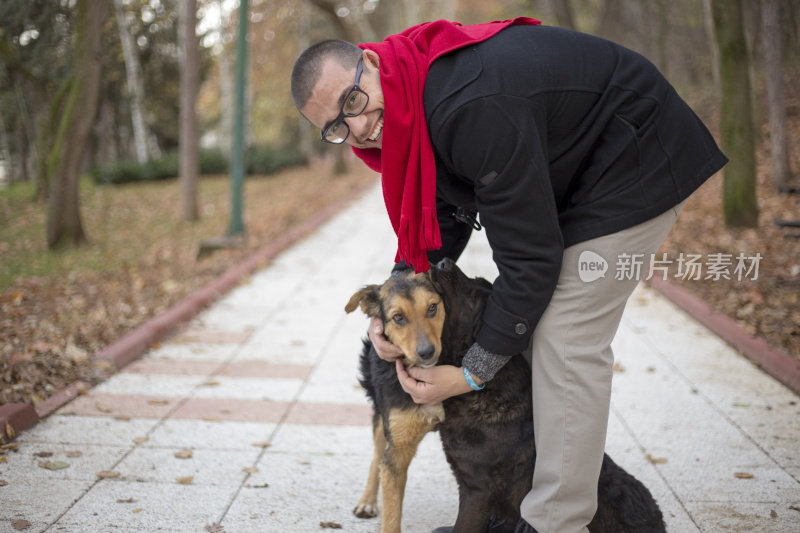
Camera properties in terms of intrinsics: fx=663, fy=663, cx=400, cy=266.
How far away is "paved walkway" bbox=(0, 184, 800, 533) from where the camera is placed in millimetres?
3518

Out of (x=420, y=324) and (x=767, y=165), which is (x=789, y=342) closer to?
(x=420, y=324)

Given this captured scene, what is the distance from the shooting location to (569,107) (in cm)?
236

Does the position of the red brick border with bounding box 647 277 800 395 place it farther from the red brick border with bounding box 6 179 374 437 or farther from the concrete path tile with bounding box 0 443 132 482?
the red brick border with bounding box 6 179 374 437

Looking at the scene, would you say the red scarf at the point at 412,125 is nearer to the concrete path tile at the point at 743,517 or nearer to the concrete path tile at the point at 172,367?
the concrete path tile at the point at 743,517

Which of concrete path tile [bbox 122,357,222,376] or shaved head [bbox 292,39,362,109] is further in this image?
concrete path tile [bbox 122,357,222,376]

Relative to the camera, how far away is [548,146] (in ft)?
8.00

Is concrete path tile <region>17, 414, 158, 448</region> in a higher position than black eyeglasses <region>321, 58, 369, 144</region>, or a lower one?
lower

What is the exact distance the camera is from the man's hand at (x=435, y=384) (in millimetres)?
2693

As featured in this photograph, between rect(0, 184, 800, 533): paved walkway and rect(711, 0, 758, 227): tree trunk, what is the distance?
10.7 feet

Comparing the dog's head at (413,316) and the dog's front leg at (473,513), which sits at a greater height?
the dog's head at (413,316)

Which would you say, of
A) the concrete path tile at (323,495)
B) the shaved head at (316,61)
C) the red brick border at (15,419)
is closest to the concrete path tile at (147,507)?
the concrete path tile at (323,495)

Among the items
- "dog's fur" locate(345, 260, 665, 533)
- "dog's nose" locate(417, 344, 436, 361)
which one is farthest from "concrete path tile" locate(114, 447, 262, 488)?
"dog's nose" locate(417, 344, 436, 361)

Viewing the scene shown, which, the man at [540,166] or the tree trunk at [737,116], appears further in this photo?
the tree trunk at [737,116]

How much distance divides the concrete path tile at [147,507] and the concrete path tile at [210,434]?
572mm
